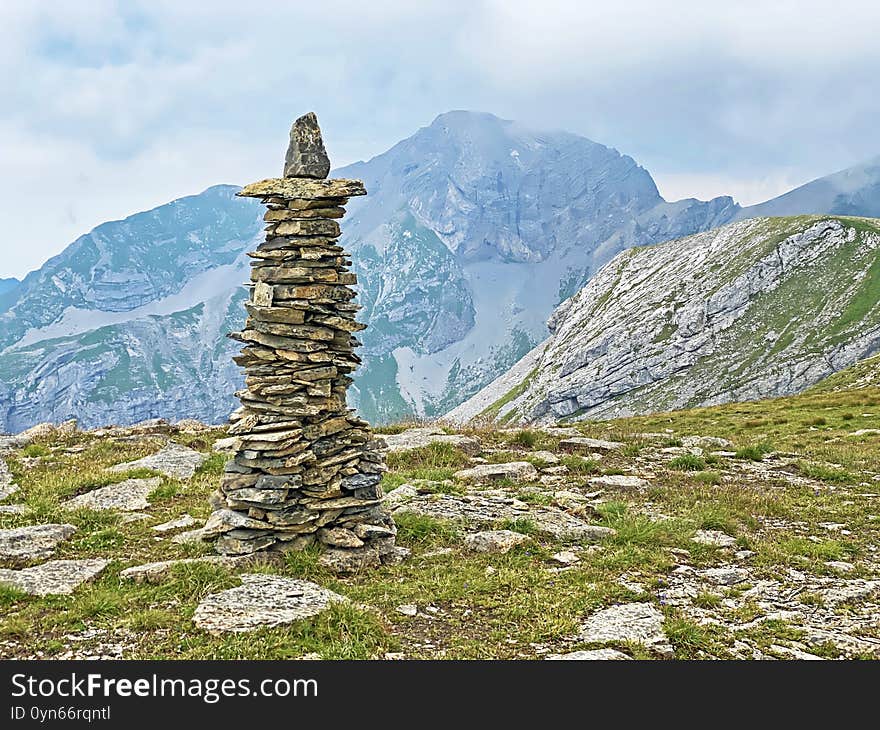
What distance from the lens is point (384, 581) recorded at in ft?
40.7

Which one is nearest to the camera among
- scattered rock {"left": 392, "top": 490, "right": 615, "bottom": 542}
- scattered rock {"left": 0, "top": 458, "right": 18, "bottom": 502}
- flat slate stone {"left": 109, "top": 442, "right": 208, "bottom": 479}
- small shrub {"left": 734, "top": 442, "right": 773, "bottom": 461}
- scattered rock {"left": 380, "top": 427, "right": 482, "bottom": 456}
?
scattered rock {"left": 392, "top": 490, "right": 615, "bottom": 542}

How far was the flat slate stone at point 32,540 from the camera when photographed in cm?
1304

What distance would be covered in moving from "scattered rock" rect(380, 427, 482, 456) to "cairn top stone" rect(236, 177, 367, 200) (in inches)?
416

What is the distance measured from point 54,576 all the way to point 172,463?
942cm

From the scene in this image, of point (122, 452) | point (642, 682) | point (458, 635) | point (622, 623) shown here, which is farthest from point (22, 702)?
point (122, 452)

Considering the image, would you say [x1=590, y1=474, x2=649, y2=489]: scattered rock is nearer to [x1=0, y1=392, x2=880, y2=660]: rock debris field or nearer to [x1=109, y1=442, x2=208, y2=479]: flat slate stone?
[x1=0, y1=392, x2=880, y2=660]: rock debris field

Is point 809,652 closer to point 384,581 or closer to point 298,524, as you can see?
point 384,581

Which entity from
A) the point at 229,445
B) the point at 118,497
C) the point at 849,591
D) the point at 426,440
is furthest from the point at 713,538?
the point at 118,497

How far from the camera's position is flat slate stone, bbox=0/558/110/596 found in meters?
11.2

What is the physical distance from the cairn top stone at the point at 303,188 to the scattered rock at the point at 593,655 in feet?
31.2

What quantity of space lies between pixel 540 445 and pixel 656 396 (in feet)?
537

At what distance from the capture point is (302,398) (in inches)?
557

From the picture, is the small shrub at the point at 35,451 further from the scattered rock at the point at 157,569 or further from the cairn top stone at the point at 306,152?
the cairn top stone at the point at 306,152

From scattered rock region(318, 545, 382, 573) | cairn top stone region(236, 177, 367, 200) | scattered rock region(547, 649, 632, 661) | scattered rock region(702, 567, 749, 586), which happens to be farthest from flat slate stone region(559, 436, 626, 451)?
scattered rock region(547, 649, 632, 661)
